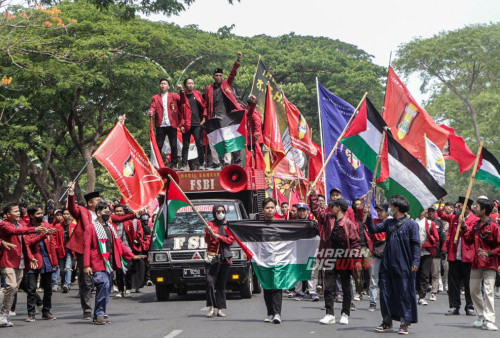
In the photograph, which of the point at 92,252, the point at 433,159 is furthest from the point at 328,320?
the point at 433,159

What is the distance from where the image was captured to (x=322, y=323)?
12422 mm

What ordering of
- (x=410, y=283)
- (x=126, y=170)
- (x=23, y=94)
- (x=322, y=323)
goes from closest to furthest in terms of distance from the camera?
(x=410, y=283)
(x=322, y=323)
(x=126, y=170)
(x=23, y=94)

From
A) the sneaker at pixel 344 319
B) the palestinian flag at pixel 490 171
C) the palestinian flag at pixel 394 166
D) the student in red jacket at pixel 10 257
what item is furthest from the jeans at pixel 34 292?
the palestinian flag at pixel 490 171

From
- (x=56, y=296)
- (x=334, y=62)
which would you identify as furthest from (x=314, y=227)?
(x=334, y=62)

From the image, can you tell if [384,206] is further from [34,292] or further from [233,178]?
[34,292]

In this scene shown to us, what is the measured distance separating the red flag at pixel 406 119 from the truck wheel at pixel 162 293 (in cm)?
530

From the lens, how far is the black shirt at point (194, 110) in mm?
18688

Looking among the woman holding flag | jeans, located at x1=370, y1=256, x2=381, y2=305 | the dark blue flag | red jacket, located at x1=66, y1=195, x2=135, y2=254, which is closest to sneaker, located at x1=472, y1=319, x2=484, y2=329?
jeans, located at x1=370, y1=256, x2=381, y2=305

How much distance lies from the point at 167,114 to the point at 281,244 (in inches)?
256

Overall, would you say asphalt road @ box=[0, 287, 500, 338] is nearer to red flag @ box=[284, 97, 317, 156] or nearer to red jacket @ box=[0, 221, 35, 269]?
red jacket @ box=[0, 221, 35, 269]

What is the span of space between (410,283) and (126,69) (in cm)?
2001

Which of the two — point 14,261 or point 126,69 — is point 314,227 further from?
point 126,69

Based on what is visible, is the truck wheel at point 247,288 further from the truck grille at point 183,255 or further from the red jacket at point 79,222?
the red jacket at point 79,222

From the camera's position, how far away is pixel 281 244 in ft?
42.7
